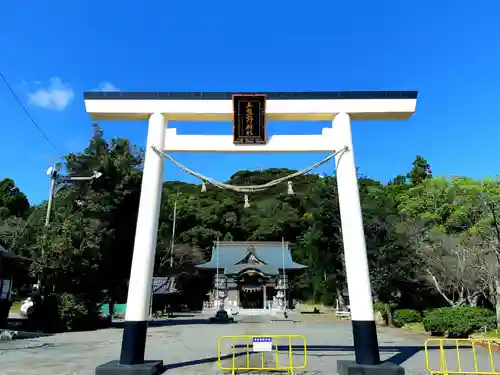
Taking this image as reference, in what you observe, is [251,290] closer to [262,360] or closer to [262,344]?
[262,360]

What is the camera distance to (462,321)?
14.6 m

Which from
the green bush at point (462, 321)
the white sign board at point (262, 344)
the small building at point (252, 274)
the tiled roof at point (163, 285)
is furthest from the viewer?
the small building at point (252, 274)

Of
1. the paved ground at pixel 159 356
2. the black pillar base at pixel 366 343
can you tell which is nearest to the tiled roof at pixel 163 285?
the paved ground at pixel 159 356

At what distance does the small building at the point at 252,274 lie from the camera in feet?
116

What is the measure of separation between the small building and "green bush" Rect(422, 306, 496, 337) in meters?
19.7

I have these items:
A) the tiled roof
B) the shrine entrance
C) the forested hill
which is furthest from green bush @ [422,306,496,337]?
the shrine entrance

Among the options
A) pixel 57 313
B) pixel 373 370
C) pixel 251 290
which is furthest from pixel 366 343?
pixel 251 290

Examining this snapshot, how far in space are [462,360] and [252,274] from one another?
2641 centimetres

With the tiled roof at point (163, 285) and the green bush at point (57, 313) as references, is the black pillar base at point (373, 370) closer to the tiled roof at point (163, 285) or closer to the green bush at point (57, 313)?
the green bush at point (57, 313)

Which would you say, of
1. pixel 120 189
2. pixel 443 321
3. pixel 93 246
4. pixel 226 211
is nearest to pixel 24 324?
pixel 93 246

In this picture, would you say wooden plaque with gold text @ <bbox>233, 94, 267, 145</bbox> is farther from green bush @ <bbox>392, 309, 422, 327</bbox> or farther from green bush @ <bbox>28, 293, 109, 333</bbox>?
green bush @ <bbox>392, 309, 422, 327</bbox>

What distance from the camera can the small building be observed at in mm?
35344

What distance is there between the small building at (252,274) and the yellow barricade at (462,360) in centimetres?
2369

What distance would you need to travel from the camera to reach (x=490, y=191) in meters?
32.0
